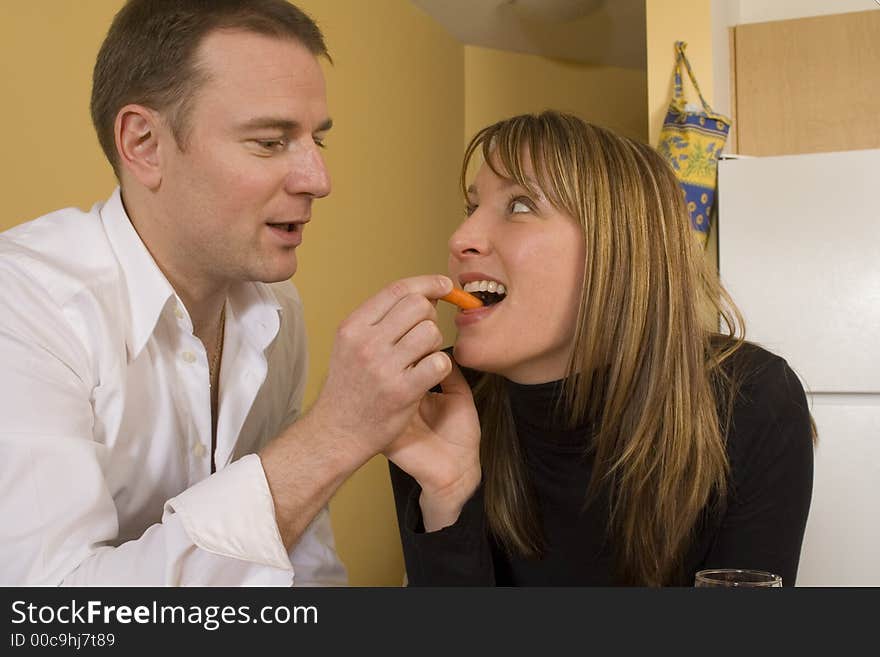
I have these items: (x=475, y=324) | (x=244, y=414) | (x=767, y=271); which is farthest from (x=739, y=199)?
(x=244, y=414)

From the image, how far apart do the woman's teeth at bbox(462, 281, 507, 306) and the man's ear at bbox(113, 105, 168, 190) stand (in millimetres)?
477

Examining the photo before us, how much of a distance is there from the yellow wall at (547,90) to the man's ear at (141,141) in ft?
10.6

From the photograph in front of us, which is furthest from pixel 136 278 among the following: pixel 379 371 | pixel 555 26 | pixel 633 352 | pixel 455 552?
pixel 555 26

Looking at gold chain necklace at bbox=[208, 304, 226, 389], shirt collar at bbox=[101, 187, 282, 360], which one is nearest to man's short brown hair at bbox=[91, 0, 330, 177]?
shirt collar at bbox=[101, 187, 282, 360]

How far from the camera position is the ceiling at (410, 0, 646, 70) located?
3.97 m

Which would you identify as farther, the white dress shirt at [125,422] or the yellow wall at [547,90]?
the yellow wall at [547,90]

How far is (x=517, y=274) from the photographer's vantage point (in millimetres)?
1322

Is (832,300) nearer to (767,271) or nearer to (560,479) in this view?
(767,271)

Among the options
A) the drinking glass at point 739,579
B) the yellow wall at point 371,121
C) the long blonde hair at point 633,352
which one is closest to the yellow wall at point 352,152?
the yellow wall at point 371,121

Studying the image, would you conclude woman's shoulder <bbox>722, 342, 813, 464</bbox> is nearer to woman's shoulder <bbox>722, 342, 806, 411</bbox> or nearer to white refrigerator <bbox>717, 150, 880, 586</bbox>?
woman's shoulder <bbox>722, 342, 806, 411</bbox>

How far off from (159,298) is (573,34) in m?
3.48

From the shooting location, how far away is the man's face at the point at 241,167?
51.8 inches

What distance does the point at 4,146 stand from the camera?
192 cm

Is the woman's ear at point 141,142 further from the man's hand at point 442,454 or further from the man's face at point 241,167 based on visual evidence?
the man's hand at point 442,454
